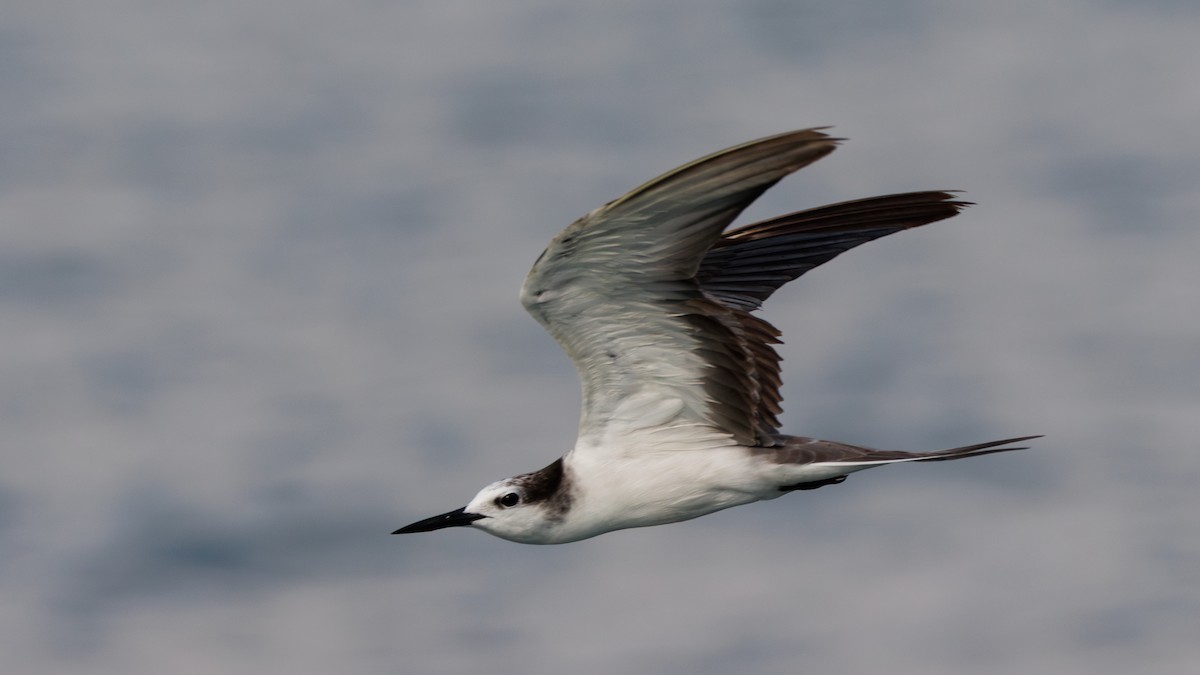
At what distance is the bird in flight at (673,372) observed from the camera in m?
13.4

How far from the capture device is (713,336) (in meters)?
14.4

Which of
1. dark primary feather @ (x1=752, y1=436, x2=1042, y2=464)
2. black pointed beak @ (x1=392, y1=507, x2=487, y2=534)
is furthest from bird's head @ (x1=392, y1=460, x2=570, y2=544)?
dark primary feather @ (x1=752, y1=436, x2=1042, y2=464)

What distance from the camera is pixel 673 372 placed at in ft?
48.4

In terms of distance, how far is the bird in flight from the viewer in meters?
13.4

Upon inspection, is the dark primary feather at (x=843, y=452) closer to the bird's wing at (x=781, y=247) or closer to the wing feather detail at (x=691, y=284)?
the wing feather detail at (x=691, y=284)

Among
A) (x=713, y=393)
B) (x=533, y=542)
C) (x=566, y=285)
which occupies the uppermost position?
(x=566, y=285)

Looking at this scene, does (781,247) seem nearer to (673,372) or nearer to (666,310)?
(673,372)

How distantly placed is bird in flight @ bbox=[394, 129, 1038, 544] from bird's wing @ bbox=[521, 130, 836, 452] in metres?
0.02

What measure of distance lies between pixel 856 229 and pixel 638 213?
13.3 feet

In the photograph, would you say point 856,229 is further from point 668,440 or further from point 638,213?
point 638,213

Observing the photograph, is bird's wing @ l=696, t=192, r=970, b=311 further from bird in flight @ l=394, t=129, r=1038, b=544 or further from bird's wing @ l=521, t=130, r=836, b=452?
bird's wing @ l=521, t=130, r=836, b=452

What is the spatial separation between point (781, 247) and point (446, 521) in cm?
402

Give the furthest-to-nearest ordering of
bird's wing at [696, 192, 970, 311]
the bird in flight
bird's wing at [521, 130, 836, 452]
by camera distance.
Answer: bird's wing at [696, 192, 970, 311], the bird in flight, bird's wing at [521, 130, 836, 452]

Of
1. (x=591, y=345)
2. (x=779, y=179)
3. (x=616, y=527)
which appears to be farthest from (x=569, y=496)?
(x=779, y=179)
